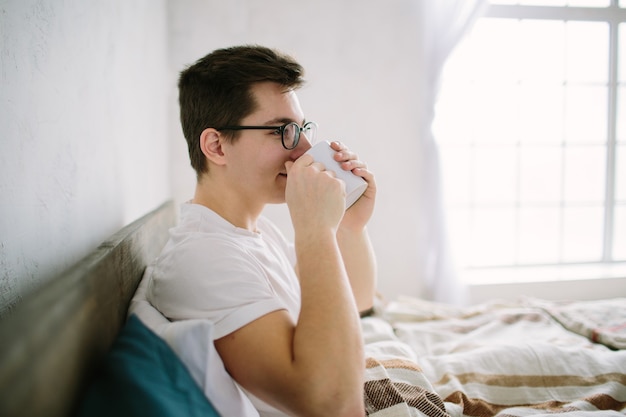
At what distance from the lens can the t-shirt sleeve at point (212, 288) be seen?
0.73m

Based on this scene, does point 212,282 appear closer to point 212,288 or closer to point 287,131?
point 212,288

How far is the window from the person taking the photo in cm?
295

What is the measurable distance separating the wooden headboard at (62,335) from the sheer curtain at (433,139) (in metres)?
2.20

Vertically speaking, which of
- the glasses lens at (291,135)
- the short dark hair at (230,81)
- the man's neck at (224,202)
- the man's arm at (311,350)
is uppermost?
the short dark hair at (230,81)

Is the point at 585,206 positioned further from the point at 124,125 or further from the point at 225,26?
the point at 124,125

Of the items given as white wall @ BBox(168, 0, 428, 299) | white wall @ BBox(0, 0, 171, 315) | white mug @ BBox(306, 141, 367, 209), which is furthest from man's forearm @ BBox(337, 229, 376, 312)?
white wall @ BBox(168, 0, 428, 299)

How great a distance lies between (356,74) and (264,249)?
1.97 metres

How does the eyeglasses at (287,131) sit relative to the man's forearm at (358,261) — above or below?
above

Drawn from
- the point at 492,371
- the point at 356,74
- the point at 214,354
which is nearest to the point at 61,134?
the point at 214,354

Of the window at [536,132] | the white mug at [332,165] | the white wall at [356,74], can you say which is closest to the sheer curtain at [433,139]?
the white wall at [356,74]

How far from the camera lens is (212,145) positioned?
3.32ft

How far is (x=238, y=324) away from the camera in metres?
0.72

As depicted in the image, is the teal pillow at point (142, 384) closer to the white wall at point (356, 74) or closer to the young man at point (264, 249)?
the young man at point (264, 249)

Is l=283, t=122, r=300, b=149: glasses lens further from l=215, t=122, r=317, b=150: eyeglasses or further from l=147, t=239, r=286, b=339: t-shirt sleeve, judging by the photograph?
l=147, t=239, r=286, b=339: t-shirt sleeve
